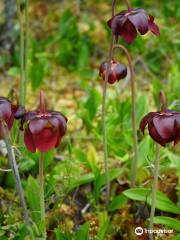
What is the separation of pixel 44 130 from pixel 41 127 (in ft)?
0.05

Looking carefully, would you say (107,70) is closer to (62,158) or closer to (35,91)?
(62,158)

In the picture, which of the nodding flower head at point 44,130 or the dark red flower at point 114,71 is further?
the dark red flower at point 114,71

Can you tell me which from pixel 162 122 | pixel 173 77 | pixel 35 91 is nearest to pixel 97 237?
pixel 162 122

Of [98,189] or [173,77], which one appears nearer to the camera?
[98,189]

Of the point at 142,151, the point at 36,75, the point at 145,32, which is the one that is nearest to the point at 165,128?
the point at 145,32

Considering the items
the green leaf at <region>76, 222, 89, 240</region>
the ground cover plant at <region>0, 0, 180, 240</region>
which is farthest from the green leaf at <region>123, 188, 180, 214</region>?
the green leaf at <region>76, 222, 89, 240</region>

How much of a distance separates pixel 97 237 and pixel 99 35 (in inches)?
110

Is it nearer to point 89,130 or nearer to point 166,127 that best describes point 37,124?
point 166,127

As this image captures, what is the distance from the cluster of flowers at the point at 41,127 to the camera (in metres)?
1.75

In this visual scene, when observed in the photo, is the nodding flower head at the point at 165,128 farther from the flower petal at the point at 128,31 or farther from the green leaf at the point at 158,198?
the green leaf at the point at 158,198

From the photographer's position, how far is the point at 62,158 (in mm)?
2953

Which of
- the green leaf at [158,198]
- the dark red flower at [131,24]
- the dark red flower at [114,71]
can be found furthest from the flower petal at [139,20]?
the green leaf at [158,198]

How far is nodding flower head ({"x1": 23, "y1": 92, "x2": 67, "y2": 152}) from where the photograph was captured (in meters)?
1.75

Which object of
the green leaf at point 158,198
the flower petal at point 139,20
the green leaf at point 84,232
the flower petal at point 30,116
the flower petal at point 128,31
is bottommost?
the green leaf at point 84,232
